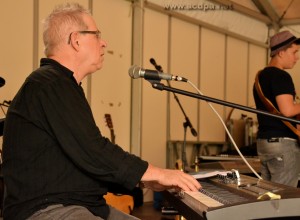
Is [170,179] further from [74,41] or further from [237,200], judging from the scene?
[74,41]

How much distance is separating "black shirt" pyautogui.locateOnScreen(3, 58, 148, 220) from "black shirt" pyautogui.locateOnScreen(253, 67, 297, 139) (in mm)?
1522

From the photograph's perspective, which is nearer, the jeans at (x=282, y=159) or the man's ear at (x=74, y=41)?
the man's ear at (x=74, y=41)

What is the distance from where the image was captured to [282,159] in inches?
110

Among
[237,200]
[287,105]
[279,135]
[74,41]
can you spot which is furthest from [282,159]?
[74,41]

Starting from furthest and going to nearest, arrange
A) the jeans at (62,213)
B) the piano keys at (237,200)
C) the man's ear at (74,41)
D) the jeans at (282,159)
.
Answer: the jeans at (282,159), the man's ear at (74,41), the jeans at (62,213), the piano keys at (237,200)

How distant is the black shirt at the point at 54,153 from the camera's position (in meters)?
1.47

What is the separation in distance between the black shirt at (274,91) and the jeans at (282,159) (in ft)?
0.14

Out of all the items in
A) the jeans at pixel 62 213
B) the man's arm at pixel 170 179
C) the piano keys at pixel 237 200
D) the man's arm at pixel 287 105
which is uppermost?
the man's arm at pixel 287 105

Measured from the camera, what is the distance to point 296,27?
23.6 feet

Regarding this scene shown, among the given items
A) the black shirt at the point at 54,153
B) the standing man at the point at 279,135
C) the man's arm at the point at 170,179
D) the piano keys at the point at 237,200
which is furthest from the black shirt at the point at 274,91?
→ the black shirt at the point at 54,153

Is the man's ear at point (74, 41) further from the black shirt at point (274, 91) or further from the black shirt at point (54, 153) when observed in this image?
the black shirt at point (274, 91)

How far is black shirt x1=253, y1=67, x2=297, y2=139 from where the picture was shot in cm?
284

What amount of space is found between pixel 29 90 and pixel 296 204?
901mm

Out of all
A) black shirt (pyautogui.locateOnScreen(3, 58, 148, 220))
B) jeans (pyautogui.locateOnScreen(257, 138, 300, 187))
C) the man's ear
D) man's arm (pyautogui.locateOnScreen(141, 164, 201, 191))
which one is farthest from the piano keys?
jeans (pyautogui.locateOnScreen(257, 138, 300, 187))
